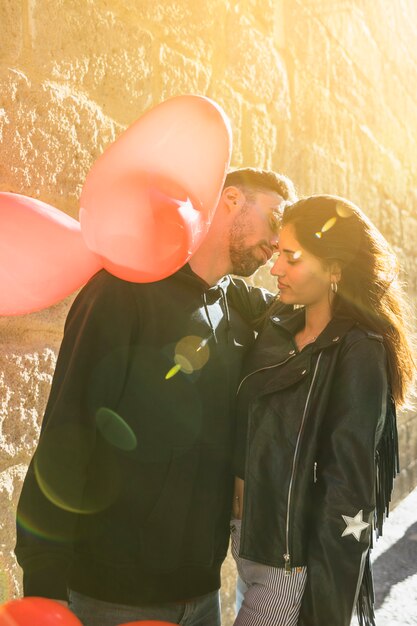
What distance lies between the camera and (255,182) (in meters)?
2.12

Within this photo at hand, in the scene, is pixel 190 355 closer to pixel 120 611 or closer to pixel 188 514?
pixel 188 514

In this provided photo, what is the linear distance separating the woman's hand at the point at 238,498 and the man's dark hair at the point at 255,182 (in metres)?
0.88

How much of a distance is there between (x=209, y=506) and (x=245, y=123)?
6.02ft

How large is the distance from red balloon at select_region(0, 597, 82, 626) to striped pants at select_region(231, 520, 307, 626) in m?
0.69

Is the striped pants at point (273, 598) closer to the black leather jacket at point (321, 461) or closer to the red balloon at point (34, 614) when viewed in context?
the black leather jacket at point (321, 461)

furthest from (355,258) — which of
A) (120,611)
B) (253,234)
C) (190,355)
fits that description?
(120,611)

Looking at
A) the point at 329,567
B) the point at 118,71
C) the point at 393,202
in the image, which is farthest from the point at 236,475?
the point at 393,202

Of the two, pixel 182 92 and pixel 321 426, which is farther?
pixel 182 92

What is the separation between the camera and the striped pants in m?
1.67

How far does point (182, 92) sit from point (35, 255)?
1.41m

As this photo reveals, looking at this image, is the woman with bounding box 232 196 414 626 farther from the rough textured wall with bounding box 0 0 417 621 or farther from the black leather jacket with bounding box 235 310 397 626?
the rough textured wall with bounding box 0 0 417 621

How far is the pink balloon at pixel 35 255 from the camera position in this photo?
1.26 m

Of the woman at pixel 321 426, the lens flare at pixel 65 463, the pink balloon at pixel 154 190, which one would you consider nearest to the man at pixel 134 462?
the lens flare at pixel 65 463

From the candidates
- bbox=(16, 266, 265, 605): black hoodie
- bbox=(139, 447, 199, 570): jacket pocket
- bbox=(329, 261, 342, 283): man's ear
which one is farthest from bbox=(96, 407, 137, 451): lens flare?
bbox=(329, 261, 342, 283): man's ear
